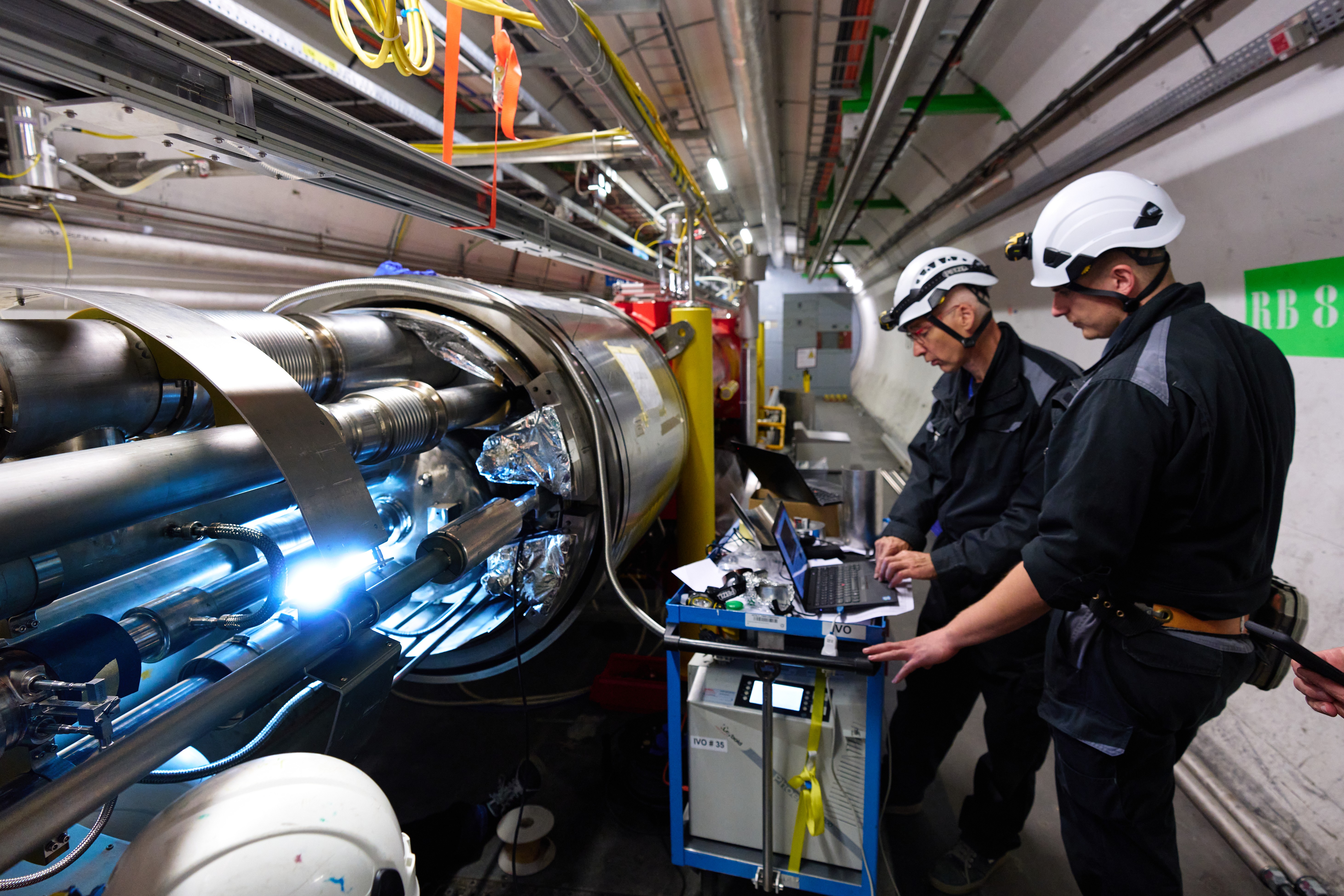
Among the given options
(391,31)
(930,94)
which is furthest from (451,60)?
(930,94)

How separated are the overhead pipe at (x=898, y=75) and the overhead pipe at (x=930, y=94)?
0.18 metres

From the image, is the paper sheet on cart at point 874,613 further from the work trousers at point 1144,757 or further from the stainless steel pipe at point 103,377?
the stainless steel pipe at point 103,377

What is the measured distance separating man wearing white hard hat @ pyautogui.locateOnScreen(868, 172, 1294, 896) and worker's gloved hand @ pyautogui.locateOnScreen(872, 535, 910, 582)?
0.26 metres

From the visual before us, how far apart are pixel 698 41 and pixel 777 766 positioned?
309cm

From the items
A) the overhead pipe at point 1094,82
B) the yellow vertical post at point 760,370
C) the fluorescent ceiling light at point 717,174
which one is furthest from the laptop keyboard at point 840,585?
the fluorescent ceiling light at point 717,174

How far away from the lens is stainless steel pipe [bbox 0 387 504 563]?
58cm

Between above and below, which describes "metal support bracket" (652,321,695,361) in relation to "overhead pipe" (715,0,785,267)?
below

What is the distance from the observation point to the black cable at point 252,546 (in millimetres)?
841

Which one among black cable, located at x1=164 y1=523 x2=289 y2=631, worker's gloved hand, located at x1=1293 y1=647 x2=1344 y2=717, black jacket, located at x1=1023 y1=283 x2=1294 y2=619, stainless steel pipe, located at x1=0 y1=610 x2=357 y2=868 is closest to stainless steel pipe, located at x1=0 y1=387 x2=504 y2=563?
black cable, located at x1=164 y1=523 x2=289 y2=631

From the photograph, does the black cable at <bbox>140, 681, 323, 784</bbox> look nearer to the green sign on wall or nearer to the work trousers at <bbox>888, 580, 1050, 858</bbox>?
the work trousers at <bbox>888, 580, 1050, 858</bbox>

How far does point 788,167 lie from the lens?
558 centimetres

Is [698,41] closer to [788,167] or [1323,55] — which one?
[1323,55]

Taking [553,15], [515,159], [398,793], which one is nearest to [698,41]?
[515,159]

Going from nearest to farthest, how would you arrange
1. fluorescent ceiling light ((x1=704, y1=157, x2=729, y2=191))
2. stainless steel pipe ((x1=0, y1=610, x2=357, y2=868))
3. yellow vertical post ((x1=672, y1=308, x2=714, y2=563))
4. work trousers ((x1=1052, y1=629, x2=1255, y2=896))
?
stainless steel pipe ((x1=0, y1=610, x2=357, y2=868)) < work trousers ((x1=1052, y1=629, x2=1255, y2=896)) < yellow vertical post ((x1=672, y1=308, x2=714, y2=563)) < fluorescent ceiling light ((x1=704, y1=157, x2=729, y2=191))
